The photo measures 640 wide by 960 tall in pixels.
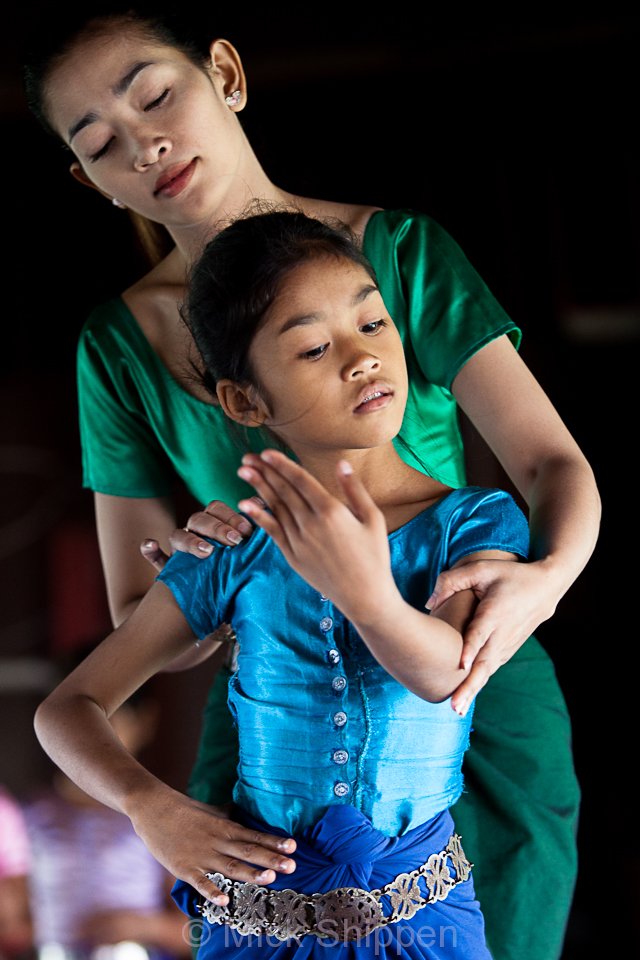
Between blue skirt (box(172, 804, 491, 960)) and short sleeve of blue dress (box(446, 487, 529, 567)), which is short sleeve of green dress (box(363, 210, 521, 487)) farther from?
blue skirt (box(172, 804, 491, 960))

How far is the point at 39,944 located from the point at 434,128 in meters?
1.02

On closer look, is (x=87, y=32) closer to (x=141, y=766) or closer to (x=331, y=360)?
(x=331, y=360)

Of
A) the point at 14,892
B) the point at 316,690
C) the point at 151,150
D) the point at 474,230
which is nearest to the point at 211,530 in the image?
the point at 316,690

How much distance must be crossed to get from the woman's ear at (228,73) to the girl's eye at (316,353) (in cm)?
20

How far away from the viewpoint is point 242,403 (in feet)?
2.05

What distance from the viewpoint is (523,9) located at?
152 centimetres

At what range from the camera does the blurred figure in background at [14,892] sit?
1.56 meters

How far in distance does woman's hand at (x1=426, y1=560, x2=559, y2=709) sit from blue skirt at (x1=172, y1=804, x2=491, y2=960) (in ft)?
0.33

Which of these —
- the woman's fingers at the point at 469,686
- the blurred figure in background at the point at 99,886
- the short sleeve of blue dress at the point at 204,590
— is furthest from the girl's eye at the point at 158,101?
the blurred figure in background at the point at 99,886

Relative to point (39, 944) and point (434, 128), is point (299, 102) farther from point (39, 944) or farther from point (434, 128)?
point (39, 944)

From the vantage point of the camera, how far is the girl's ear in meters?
0.61

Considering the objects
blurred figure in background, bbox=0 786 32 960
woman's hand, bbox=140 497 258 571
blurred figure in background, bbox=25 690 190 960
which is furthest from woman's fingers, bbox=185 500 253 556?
blurred figure in background, bbox=0 786 32 960

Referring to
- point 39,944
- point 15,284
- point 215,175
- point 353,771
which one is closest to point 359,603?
point 353,771

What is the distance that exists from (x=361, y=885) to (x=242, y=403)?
0.25 metres
